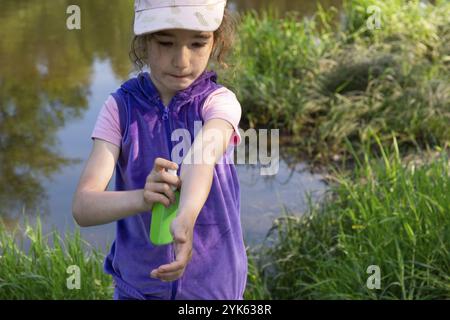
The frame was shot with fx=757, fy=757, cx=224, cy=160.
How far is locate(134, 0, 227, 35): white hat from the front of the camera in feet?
4.62

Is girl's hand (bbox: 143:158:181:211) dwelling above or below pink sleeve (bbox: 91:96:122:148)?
below

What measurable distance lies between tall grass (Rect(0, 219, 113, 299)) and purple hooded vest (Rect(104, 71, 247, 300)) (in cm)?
115

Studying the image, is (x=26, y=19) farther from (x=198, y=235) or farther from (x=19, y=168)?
(x=198, y=235)

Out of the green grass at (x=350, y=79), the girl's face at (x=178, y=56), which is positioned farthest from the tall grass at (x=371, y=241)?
the girl's face at (x=178, y=56)

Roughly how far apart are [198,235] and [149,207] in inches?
9.8

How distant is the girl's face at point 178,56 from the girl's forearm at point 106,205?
0.27 metres

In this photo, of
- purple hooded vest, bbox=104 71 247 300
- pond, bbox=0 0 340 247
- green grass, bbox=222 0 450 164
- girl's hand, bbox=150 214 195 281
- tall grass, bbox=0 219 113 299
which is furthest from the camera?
green grass, bbox=222 0 450 164

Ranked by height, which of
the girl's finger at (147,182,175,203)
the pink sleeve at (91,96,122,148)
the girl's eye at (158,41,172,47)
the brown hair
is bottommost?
the girl's finger at (147,182,175,203)

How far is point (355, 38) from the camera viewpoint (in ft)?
17.0

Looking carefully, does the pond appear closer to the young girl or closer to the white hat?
the young girl

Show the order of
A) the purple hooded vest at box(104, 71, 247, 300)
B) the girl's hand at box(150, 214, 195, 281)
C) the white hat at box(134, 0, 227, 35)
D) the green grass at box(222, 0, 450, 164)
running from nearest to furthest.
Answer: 1. the girl's hand at box(150, 214, 195, 281)
2. the white hat at box(134, 0, 227, 35)
3. the purple hooded vest at box(104, 71, 247, 300)
4. the green grass at box(222, 0, 450, 164)

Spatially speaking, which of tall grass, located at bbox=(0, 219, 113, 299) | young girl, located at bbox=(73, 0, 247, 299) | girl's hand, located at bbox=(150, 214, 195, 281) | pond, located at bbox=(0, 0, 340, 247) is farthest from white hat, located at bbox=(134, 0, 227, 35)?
pond, located at bbox=(0, 0, 340, 247)

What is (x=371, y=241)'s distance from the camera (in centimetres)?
271

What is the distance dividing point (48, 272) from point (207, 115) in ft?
4.89
